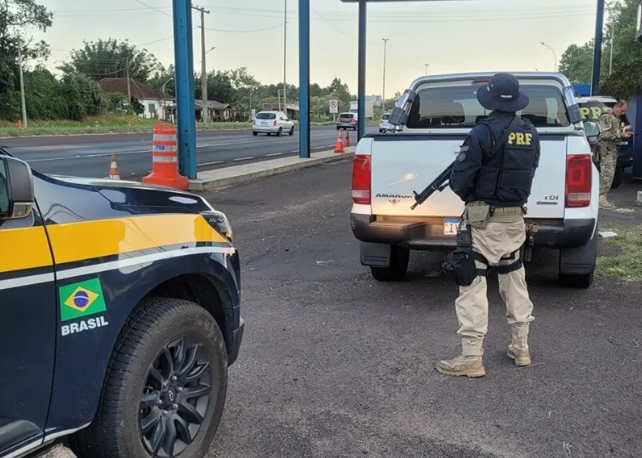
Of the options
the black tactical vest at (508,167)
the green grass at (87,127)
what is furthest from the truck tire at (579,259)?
the green grass at (87,127)

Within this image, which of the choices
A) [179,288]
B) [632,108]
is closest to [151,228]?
[179,288]

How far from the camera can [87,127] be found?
170 ft

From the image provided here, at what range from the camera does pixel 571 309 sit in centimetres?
543

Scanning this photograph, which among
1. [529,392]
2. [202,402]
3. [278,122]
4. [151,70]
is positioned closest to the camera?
[202,402]

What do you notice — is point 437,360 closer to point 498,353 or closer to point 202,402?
point 498,353

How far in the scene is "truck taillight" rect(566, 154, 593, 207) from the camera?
501 centimetres

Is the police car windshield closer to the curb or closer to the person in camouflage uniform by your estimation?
the person in camouflage uniform

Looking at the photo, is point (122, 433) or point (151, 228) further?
point (151, 228)

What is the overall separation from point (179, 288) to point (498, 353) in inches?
96.0

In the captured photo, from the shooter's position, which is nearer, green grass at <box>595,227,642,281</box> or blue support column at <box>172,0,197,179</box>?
green grass at <box>595,227,642,281</box>

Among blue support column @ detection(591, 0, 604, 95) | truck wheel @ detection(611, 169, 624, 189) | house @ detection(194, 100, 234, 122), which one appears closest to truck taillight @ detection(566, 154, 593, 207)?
truck wheel @ detection(611, 169, 624, 189)

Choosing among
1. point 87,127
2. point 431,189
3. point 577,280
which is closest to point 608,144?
point 577,280

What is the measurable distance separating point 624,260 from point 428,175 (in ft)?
9.98

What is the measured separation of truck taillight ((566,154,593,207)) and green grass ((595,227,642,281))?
1.73m
